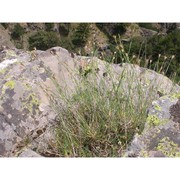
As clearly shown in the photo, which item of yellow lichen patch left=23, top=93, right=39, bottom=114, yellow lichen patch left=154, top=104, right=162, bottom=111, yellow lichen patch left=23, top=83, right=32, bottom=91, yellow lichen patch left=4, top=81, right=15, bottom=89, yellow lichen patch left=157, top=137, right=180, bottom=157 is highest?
yellow lichen patch left=154, top=104, right=162, bottom=111

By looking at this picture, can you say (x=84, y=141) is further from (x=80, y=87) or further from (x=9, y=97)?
(x=9, y=97)

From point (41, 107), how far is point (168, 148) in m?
1.93

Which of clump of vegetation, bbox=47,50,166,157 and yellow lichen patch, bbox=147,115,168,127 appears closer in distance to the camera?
yellow lichen patch, bbox=147,115,168,127

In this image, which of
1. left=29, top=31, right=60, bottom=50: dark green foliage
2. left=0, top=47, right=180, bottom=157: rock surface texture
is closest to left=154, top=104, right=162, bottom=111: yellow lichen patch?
left=0, top=47, right=180, bottom=157: rock surface texture

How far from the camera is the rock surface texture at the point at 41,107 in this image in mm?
2795

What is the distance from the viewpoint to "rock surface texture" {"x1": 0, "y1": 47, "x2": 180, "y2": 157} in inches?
110

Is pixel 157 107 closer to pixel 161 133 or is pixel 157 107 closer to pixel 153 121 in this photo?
pixel 153 121

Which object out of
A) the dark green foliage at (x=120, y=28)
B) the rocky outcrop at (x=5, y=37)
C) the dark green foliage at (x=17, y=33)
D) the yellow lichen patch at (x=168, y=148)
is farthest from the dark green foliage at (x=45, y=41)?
the yellow lichen patch at (x=168, y=148)

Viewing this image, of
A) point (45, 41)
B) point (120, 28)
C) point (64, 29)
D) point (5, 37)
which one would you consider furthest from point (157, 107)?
point (120, 28)

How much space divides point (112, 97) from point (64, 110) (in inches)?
18.9

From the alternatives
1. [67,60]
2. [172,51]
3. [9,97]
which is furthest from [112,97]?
[172,51]

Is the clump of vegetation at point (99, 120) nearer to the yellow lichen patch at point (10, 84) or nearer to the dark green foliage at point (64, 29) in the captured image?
the yellow lichen patch at point (10, 84)

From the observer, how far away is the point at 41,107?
418cm

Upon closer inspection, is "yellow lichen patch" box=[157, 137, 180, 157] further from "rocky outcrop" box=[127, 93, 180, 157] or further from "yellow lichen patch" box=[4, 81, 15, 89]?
"yellow lichen patch" box=[4, 81, 15, 89]
